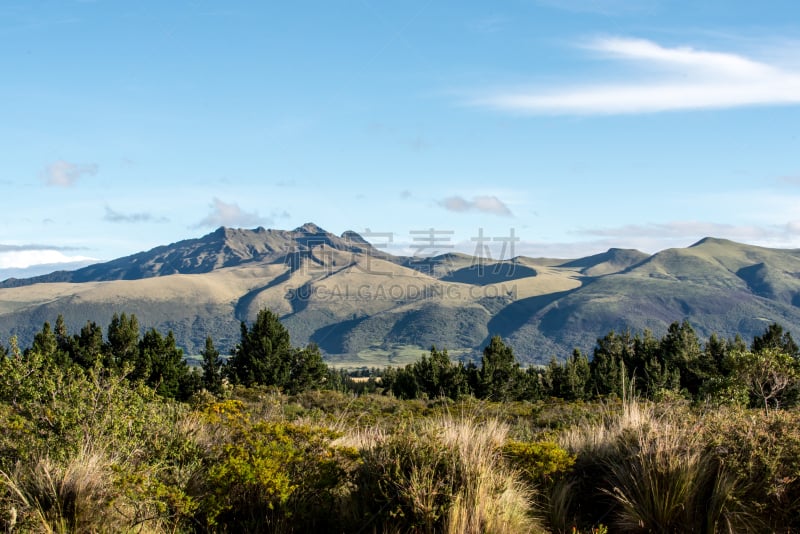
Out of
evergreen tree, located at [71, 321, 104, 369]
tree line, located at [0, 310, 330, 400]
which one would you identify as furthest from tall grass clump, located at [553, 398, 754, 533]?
evergreen tree, located at [71, 321, 104, 369]

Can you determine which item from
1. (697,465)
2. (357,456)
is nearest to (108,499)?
(357,456)

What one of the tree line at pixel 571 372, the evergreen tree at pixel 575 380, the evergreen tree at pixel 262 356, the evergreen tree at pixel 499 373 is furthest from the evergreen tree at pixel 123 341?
the evergreen tree at pixel 575 380

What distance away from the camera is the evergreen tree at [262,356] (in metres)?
67.2

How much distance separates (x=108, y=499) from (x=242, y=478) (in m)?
1.53

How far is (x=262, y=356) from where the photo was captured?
6938cm

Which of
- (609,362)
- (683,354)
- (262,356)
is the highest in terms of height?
(262,356)

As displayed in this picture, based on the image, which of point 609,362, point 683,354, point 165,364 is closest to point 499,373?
point 609,362

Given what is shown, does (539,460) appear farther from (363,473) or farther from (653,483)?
(363,473)

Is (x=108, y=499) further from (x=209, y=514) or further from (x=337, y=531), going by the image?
(x=337, y=531)

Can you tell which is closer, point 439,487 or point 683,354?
point 439,487

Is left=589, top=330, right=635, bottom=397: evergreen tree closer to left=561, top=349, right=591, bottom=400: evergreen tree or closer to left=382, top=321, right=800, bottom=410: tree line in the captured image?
left=382, top=321, right=800, bottom=410: tree line

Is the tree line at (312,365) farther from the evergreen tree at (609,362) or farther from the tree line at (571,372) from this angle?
the evergreen tree at (609,362)

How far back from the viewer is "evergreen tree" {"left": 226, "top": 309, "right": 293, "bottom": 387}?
6719cm

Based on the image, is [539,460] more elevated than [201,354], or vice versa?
[539,460]
